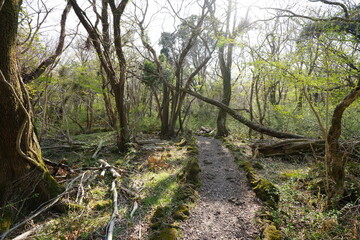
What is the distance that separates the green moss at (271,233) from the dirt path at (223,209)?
26 centimetres

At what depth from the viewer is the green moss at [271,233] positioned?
236cm

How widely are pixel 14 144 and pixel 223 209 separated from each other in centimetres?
387

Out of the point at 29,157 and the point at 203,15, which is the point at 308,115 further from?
the point at 29,157

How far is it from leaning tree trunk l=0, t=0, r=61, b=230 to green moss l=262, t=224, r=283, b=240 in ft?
11.8

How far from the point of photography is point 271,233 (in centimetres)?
243

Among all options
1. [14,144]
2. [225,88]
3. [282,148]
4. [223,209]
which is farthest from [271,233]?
[225,88]

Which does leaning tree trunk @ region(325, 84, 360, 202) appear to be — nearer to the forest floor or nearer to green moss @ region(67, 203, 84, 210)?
the forest floor

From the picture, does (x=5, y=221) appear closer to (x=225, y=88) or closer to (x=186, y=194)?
(x=186, y=194)

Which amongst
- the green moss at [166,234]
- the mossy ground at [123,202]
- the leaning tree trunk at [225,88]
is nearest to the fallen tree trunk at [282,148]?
the mossy ground at [123,202]

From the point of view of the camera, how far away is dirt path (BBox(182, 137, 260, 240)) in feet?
8.99

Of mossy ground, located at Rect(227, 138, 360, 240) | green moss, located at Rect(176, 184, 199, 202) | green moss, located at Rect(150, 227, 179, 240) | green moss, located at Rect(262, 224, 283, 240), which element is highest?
mossy ground, located at Rect(227, 138, 360, 240)

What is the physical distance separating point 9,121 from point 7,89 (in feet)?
1.63

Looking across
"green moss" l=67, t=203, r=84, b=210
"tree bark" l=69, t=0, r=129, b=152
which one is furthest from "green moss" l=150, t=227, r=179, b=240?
"tree bark" l=69, t=0, r=129, b=152

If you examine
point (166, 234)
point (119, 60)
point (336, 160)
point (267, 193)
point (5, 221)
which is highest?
point (119, 60)
